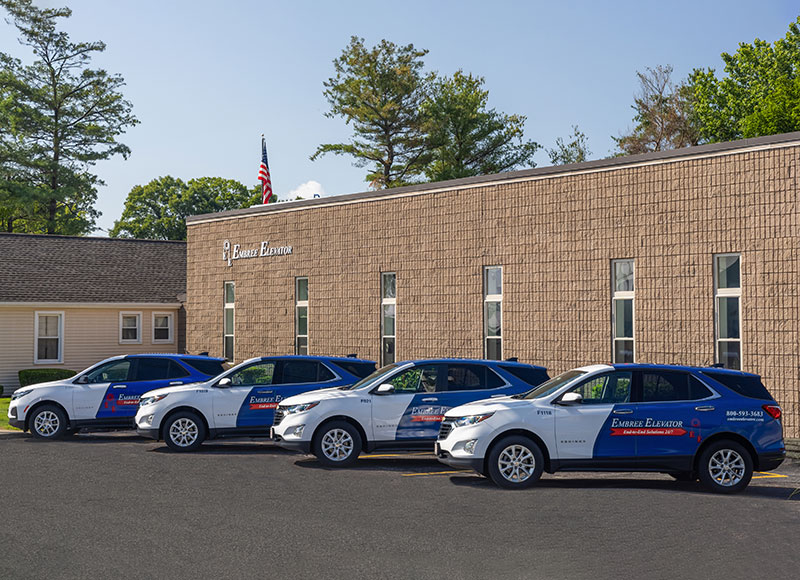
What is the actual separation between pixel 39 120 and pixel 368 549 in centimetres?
5645

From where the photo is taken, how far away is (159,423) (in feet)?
55.8

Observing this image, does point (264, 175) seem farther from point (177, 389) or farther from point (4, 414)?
point (177, 389)

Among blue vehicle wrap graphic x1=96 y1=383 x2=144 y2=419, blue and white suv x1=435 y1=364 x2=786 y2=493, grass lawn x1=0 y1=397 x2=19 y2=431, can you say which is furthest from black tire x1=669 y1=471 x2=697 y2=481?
grass lawn x1=0 y1=397 x2=19 y2=431

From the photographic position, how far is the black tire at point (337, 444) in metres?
14.9

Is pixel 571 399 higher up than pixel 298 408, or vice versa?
pixel 571 399

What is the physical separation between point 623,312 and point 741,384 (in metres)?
6.20

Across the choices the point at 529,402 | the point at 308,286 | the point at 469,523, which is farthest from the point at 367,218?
the point at 469,523

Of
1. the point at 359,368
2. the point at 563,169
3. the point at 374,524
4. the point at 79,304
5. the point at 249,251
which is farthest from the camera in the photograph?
the point at 79,304

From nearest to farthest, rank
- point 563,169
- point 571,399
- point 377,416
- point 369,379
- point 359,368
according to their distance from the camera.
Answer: point 571,399, point 377,416, point 369,379, point 359,368, point 563,169

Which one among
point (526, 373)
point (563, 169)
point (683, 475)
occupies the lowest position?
point (683, 475)

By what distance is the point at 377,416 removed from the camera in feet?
49.0

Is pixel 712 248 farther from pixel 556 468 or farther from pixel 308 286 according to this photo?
pixel 308 286

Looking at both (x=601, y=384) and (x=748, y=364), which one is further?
(x=748, y=364)

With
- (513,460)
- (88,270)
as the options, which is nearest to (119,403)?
(513,460)
